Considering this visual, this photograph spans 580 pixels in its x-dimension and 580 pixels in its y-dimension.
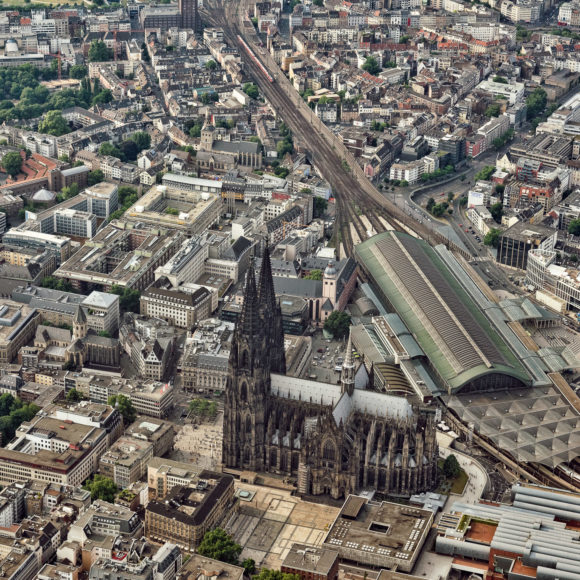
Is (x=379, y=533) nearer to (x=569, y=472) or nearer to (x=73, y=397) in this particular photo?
(x=569, y=472)

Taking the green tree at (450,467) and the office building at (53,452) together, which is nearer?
the office building at (53,452)

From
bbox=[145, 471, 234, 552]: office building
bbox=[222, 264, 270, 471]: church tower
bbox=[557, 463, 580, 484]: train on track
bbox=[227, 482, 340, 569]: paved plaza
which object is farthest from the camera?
bbox=[557, 463, 580, 484]: train on track

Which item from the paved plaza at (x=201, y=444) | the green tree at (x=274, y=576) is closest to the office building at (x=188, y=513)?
the green tree at (x=274, y=576)

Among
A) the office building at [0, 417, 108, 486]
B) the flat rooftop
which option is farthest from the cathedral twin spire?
the office building at [0, 417, 108, 486]

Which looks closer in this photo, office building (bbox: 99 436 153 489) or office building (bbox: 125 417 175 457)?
office building (bbox: 99 436 153 489)

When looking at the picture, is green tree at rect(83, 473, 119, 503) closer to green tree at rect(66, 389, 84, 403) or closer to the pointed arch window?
green tree at rect(66, 389, 84, 403)

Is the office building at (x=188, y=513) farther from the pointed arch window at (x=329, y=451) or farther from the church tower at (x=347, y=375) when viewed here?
the church tower at (x=347, y=375)
